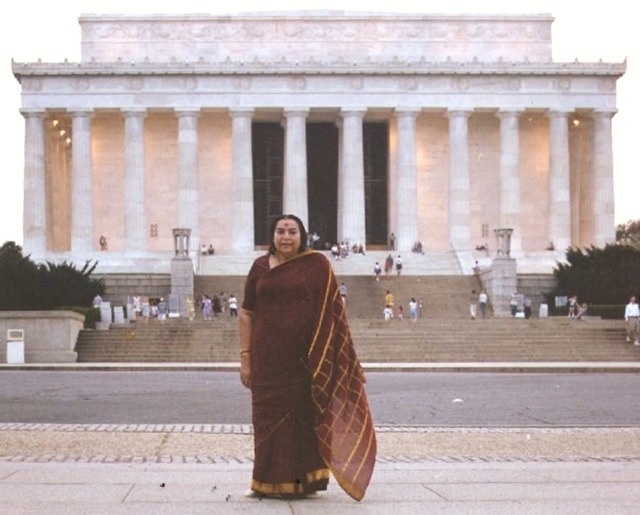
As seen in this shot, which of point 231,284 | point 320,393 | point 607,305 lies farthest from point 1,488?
point 231,284

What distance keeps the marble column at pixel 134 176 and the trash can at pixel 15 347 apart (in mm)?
38923

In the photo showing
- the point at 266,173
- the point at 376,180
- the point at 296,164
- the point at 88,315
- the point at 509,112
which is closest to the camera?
the point at 88,315

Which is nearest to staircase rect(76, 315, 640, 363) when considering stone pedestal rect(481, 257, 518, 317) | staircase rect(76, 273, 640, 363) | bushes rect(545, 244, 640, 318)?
staircase rect(76, 273, 640, 363)

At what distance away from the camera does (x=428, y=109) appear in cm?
8388

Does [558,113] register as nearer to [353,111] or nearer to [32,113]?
[353,111]

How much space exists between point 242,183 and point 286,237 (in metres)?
71.1

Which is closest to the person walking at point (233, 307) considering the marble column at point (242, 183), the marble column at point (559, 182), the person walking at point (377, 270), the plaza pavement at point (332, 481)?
the person walking at point (377, 270)

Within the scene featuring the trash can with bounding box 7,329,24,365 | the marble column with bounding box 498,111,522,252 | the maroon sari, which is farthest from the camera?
the marble column with bounding box 498,111,522,252

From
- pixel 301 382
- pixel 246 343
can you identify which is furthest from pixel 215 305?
pixel 301 382

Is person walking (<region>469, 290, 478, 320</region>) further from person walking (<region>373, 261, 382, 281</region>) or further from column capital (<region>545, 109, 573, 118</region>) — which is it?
column capital (<region>545, 109, 573, 118</region>)

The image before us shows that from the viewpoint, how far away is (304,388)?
11977mm

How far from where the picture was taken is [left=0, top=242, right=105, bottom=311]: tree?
53625 mm

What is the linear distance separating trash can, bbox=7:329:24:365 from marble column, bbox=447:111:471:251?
42.8 meters

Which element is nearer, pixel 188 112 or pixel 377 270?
pixel 377 270
